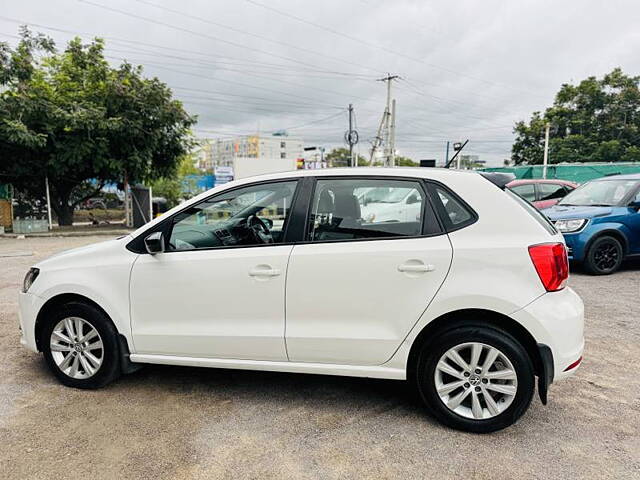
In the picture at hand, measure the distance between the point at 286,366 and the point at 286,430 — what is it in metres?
0.41

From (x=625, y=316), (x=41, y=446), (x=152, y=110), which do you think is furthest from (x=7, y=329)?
(x=152, y=110)

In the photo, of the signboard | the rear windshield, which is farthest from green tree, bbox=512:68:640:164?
the rear windshield

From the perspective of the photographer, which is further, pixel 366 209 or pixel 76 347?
pixel 76 347

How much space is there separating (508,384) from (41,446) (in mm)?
2903

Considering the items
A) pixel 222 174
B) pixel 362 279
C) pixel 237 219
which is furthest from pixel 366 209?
pixel 222 174

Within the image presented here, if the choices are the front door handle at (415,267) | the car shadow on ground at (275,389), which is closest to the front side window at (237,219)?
the front door handle at (415,267)

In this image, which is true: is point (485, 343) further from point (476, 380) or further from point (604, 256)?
point (604, 256)

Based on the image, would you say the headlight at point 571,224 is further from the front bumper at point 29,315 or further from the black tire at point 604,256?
the front bumper at point 29,315

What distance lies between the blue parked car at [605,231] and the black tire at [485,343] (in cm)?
545

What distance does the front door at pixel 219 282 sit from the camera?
3.04 meters

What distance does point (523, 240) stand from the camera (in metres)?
2.75

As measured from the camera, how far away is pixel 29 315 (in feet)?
11.6

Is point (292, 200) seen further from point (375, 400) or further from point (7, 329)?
point (7, 329)

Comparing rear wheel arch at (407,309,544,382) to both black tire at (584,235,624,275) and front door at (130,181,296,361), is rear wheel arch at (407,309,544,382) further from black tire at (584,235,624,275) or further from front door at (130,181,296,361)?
black tire at (584,235,624,275)
